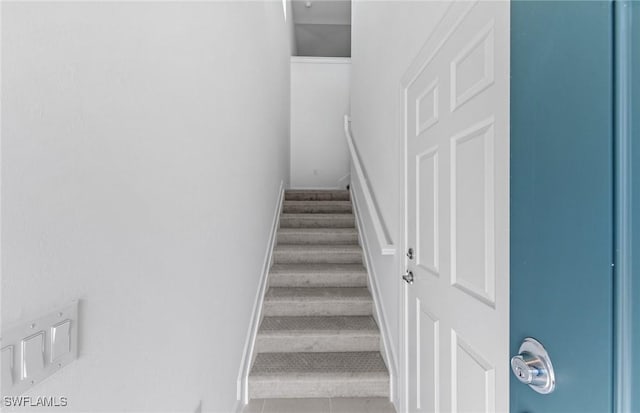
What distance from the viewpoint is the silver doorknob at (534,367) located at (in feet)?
1.74

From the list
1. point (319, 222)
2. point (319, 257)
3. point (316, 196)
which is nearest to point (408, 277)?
point (319, 257)

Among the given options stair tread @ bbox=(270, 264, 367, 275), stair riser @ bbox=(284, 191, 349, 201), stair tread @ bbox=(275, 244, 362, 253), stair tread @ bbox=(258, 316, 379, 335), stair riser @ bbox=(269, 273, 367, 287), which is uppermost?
stair riser @ bbox=(284, 191, 349, 201)

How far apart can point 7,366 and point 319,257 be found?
2.38 meters

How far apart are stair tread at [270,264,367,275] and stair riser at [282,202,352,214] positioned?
105 cm

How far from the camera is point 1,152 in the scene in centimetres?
42

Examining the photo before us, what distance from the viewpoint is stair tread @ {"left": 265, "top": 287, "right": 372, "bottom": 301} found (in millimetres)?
2234

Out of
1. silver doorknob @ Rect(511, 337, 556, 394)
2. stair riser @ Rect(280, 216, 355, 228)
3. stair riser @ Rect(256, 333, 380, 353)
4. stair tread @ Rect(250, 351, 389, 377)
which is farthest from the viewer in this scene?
stair riser @ Rect(280, 216, 355, 228)

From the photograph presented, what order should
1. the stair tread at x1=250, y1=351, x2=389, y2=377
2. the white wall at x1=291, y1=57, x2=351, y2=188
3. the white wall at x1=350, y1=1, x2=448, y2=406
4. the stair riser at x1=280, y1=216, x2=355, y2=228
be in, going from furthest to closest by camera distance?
the white wall at x1=291, y1=57, x2=351, y2=188
the stair riser at x1=280, y1=216, x2=355, y2=228
the stair tread at x1=250, y1=351, x2=389, y2=377
the white wall at x1=350, y1=1, x2=448, y2=406

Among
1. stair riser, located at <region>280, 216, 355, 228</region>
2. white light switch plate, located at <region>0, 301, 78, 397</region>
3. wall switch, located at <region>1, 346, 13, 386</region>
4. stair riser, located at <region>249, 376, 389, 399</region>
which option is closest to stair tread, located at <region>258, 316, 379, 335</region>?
stair riser, located at <region>249, 376, 389, 399</region>

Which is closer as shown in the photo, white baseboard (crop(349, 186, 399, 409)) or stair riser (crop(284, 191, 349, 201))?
white baseboard (crop(349, 186, 399, 409))

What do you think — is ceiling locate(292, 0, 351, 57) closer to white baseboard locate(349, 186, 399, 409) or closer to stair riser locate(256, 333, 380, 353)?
white baseboard locate(349, 186, 399, 409)

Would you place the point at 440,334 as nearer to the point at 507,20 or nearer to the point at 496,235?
the point at 496,235

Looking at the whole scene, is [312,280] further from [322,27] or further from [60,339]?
[322,27]

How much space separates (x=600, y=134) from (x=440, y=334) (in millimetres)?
961
